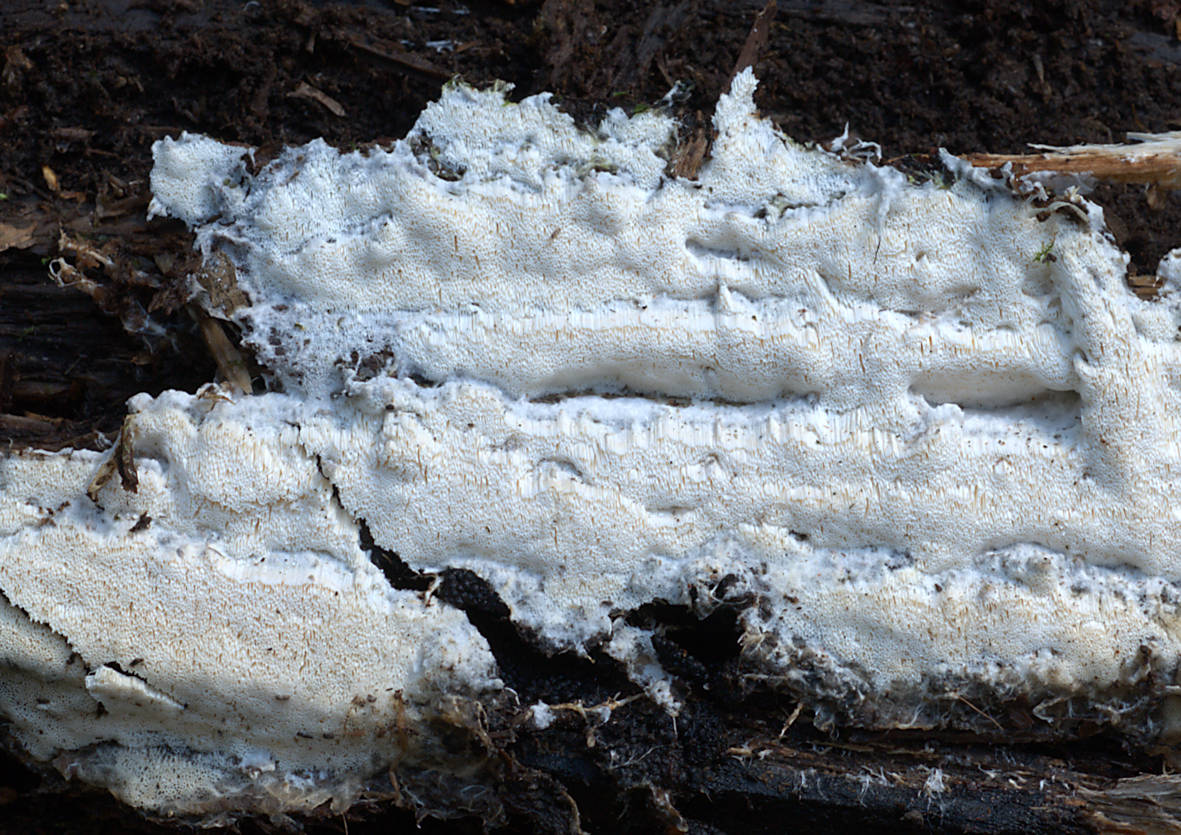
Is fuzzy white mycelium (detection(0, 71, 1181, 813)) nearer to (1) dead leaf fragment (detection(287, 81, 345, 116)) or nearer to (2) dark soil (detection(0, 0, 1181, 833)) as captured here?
(2) dark soil (detection(0, 0, 1181, 833))

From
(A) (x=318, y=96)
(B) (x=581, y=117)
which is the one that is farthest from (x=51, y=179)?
(B) (x=581, y=117)

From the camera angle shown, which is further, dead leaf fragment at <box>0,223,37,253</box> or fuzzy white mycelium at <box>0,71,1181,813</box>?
dead leaf fragment at <box>0,223,37,253</box>

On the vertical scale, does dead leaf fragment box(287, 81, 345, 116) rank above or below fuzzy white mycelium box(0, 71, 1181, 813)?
above

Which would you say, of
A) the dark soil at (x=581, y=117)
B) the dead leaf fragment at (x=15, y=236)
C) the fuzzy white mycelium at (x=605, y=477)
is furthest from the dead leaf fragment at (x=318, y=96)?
the dead leaf fragment at (x=15, y=236)

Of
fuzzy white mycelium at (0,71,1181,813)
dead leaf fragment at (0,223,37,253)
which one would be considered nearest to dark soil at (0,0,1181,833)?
dead leaf fragment at (0,223,37,253)

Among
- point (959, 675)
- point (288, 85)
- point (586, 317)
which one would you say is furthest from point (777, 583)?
point (288, 85)

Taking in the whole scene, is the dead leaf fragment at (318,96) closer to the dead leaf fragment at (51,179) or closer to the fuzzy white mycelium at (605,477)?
the fuzzy white mycelium at (605,477)

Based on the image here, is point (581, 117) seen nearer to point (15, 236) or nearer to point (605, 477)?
point (605, 477)
